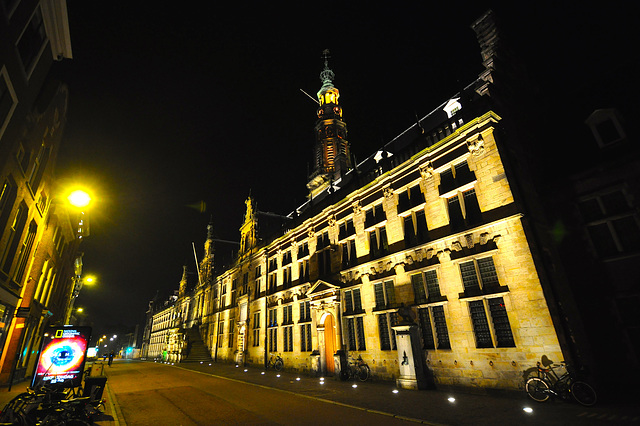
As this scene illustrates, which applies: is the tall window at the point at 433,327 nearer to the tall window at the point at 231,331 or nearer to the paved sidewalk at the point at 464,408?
the paved sidewalk at the point at 464,408

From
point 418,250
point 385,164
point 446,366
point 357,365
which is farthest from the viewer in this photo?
point 385,164

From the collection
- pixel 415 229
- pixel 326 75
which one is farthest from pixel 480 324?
pixel 326 75

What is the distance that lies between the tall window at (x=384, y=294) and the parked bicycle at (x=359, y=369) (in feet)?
11.5

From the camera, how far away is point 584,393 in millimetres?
9375

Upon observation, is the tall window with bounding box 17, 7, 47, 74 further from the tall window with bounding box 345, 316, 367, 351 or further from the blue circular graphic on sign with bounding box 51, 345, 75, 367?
the tall window with bounding box 345, 316, 367, 351

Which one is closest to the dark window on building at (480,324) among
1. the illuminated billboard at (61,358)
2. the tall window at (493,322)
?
the tall window at (493,322)

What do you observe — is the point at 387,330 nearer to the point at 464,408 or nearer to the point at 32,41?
the point at 464,408

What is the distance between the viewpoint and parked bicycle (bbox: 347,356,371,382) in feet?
55.0

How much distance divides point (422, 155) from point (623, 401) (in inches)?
501

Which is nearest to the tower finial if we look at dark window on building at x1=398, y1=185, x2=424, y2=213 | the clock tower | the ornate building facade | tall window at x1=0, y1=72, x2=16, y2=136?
the clock tower

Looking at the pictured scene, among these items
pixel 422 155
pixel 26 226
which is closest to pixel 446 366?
pixel 422 155

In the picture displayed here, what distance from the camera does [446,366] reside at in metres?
13.3

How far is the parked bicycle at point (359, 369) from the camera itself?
16.8 metres

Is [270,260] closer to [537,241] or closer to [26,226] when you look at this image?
[26,226]
